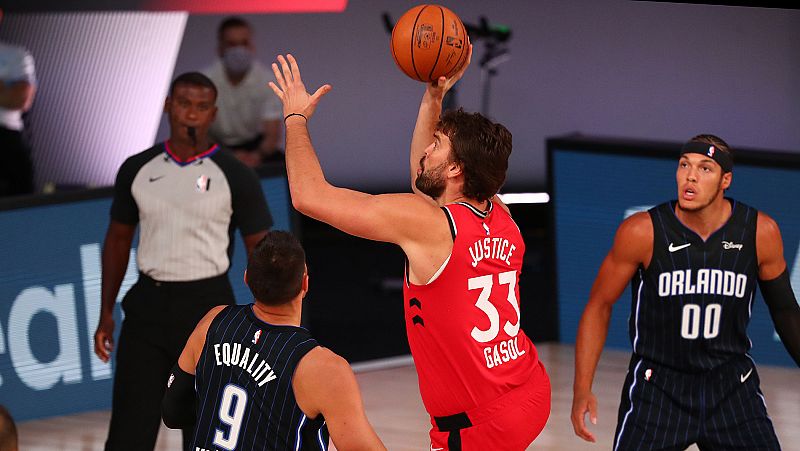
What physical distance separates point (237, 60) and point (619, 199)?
314cm

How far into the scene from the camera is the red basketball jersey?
4.22 metres

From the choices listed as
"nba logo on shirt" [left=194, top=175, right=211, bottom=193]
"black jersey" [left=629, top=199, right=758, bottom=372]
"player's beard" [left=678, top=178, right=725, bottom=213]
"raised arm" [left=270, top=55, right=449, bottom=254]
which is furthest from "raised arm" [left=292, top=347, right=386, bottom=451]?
"nba logo on shirt" [left=194, top=175, right=211, bottom=193]

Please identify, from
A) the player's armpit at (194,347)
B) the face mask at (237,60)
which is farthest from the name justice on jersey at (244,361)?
the face mask at (237,60)

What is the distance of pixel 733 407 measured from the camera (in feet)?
16.5

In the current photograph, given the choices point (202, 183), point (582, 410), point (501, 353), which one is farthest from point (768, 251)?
point (202, 183)

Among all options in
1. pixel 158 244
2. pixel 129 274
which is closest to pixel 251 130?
pixel 129 274

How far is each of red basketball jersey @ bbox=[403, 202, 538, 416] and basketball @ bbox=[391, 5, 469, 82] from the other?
2.62 ft

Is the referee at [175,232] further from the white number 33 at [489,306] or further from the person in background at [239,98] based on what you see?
the person in background at [239,98]

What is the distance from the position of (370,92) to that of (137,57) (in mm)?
3818

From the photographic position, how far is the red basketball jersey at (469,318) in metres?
4.22

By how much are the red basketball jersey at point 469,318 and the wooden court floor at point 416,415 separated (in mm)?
2976

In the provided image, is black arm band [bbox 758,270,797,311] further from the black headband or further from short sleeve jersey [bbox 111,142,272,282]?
short sleeve jersey [bbox 111,142,272,282]

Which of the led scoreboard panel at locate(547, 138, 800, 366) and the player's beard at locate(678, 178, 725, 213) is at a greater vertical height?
the player's beard at locate(678, 178, 725, 213)

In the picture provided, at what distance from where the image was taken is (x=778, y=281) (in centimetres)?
520
